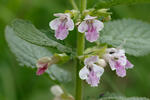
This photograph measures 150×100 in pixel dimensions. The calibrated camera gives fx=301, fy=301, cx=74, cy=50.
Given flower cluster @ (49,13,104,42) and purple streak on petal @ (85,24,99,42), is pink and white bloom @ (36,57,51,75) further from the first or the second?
purple streak on petal @ (85,24,99,42)

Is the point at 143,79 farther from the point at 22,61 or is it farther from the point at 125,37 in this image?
the point at 22,61

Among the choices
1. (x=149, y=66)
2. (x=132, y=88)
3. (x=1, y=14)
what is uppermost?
(x=1, y=14)

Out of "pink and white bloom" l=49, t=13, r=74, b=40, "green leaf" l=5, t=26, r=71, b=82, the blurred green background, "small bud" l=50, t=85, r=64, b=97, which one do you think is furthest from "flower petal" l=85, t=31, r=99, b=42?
the blurred green background

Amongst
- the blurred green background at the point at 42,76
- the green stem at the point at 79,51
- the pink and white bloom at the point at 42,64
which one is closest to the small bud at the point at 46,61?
the pink and white bloom at the point at 42,64

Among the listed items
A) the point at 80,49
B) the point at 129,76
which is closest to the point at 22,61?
the point at 80,49

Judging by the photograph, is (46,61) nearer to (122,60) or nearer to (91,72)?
(91,72)

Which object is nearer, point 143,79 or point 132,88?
point 143,79

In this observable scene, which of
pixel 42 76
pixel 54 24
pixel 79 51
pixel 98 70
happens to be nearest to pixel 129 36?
pixel 79 51
